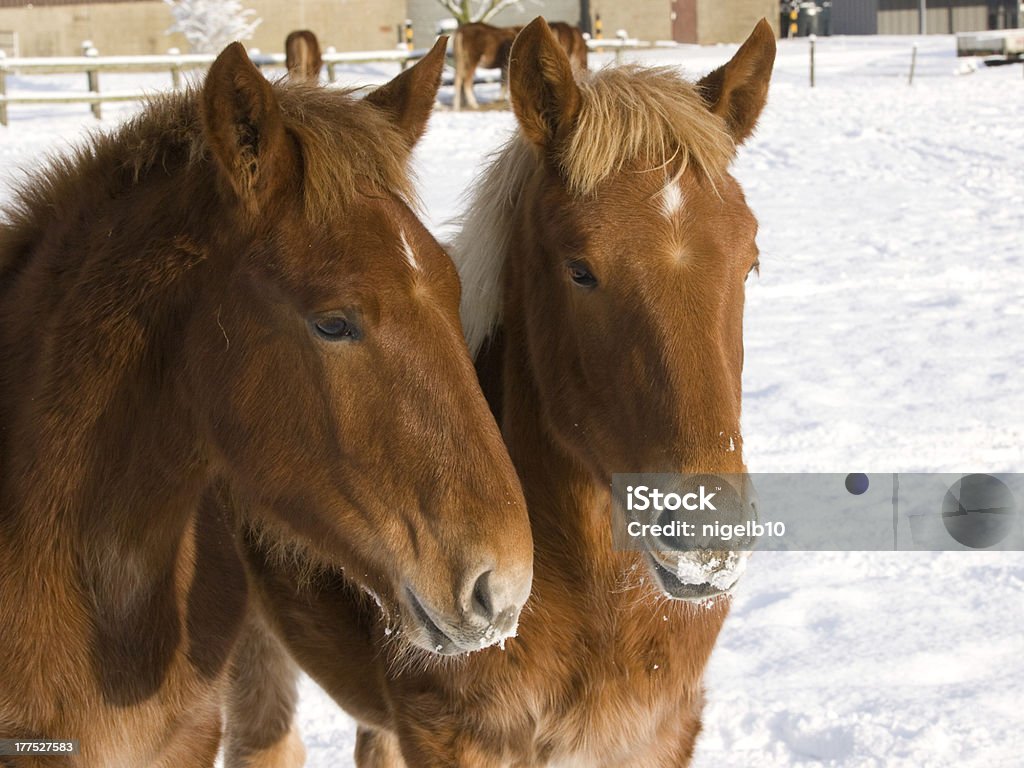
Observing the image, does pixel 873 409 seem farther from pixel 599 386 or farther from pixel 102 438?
pixel 102 438

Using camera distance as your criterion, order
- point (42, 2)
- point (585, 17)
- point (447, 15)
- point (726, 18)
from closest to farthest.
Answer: point (42, 2) → point (585, 17) → point (447, 15) → point (726, 18)

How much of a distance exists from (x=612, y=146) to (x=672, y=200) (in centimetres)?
21

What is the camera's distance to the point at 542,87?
303 cm

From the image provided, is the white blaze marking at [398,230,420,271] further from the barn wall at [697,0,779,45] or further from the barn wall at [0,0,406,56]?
the barn wall at [697,0,779,45]

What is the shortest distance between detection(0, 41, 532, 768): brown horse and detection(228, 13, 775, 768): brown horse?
0.44 meters

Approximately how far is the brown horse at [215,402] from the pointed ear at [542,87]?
0.28 meters

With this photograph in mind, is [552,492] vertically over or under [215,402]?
under

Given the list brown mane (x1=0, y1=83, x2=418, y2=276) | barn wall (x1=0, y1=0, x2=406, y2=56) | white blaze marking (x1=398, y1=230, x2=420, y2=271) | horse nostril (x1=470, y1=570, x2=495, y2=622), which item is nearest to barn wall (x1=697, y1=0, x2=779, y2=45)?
barn wall (x1=0, y1=0, x2=406, y2=56)

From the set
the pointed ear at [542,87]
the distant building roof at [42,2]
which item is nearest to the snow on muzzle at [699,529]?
the pointed ear at [542,87]

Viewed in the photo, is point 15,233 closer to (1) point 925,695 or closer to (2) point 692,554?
(2) point 692,554

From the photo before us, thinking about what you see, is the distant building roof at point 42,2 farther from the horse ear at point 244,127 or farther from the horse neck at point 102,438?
the horse ear at point 244,127

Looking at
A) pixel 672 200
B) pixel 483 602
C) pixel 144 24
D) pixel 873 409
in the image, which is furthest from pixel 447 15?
pixel 483 602

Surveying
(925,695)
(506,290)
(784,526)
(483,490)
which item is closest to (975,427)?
(784,526)

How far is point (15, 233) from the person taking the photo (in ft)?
9.32
